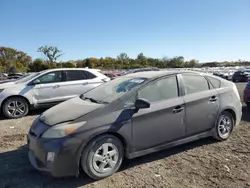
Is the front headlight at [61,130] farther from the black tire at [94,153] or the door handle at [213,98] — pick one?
the door handle at [213,98]

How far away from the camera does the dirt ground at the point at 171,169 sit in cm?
318

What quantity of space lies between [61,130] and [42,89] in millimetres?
4827

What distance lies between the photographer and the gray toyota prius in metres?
3.09

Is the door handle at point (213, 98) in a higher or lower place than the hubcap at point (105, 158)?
higher

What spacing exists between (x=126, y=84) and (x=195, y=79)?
131 cm

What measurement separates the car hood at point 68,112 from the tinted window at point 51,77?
4174 millimetres

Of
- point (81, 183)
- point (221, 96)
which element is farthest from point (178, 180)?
point (221, 96)

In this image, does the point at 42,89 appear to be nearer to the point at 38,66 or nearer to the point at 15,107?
the point at 15,107

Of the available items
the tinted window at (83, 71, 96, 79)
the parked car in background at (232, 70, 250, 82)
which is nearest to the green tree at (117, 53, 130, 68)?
the parked car in background at (232, 70, 250, 82)

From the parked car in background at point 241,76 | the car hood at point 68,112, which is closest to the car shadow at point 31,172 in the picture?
the car hood at point 68,112

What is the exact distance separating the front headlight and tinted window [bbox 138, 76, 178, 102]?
1.09 meters

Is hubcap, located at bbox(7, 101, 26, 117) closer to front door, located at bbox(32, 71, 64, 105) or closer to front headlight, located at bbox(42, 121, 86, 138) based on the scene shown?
front door, located at bbox(32, 71, 64, 105)

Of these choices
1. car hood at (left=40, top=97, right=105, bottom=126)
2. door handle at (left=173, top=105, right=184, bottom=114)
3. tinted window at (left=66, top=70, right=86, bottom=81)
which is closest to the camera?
car hood at (left=40, top=97, right=105, bottom=126)

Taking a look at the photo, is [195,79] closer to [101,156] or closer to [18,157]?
[101,156]
